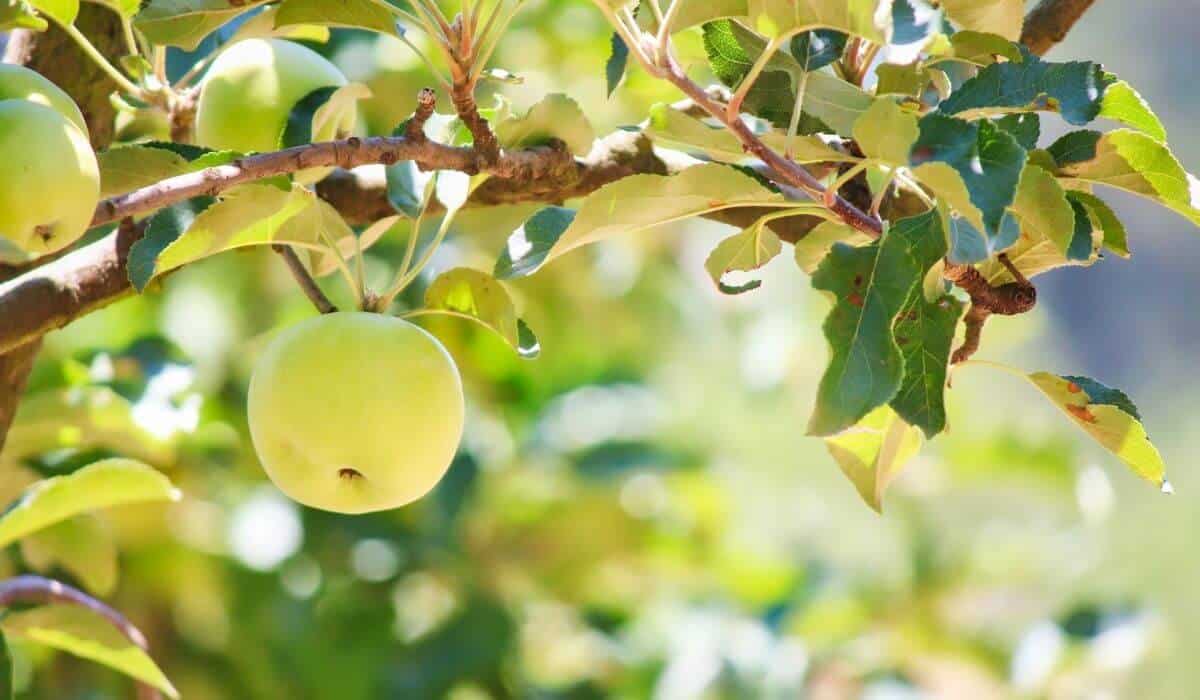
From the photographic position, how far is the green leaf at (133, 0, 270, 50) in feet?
2.14

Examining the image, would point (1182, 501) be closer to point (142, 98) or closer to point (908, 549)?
point (908, 549)

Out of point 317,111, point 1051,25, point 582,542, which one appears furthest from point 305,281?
point 582,542

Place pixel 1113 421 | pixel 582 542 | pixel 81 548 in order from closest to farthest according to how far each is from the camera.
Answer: pixel 1113 421
pixel 81 548
pixel 582 542

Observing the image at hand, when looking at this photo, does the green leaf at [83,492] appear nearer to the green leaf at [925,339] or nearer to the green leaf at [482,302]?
the green leaf at [482,302]

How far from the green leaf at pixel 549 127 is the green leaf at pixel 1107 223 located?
0.76 feet

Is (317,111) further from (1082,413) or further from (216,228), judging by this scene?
(1082,413)

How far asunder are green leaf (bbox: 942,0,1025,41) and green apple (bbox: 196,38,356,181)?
12.2 inches

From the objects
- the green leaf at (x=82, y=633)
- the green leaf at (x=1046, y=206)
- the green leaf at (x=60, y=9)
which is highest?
the green leaf at (x=1046, y=206)

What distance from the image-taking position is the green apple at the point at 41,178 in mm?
511

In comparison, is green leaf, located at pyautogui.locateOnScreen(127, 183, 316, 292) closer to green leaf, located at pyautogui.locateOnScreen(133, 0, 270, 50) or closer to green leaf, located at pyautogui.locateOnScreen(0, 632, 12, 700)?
green leaf, located at pyautogui.locateOnScreen(133, 0, 270, 50)

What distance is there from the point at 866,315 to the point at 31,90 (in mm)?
359

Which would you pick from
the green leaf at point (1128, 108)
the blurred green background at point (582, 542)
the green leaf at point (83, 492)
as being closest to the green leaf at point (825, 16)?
the green leaf at point (1128, 108)

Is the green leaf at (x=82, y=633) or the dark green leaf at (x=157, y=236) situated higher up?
the dark green leaf at (x=157, y=236)

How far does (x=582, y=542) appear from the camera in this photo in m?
1.88
